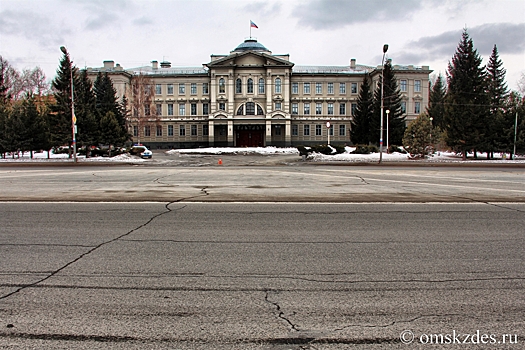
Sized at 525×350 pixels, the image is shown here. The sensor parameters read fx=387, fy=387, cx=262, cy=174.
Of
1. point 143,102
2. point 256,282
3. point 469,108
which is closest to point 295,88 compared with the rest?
point 143,102

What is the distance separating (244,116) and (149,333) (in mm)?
72466

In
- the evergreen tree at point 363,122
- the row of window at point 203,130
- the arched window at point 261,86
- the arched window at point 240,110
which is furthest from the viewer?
the row of window at point 203,130

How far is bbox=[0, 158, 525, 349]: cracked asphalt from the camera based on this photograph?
11.9ft

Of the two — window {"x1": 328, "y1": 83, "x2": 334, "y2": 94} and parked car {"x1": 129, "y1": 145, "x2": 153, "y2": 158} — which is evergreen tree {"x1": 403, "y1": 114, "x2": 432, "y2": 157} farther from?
window {"x1": 328, "y1": 83, "x2": 334, "y2": 94}

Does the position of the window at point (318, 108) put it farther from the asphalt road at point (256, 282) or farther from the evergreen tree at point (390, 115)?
the asphalt road at point (256, 282)

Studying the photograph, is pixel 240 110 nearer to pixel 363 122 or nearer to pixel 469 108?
pixel 363 122

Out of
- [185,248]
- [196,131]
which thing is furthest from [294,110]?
[185,248]

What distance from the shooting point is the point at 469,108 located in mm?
43969

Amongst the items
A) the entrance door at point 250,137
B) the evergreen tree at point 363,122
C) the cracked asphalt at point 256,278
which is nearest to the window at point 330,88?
the entrance door at point 250,137

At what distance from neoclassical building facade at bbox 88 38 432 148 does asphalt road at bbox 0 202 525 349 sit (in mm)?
66304

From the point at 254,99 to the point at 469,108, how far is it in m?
40.8

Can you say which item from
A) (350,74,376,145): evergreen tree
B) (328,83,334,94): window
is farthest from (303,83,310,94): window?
(350,74,376,145): evergreen tree

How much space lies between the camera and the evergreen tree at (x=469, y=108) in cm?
4394

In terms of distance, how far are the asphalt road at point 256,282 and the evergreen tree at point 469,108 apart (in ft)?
132
